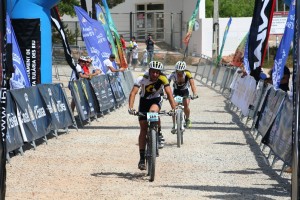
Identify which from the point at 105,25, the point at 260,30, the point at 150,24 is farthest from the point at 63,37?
the point at 150,24

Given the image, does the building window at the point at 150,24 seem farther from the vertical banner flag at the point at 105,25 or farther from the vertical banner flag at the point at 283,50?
the vertical banner flag at the point at 283,50

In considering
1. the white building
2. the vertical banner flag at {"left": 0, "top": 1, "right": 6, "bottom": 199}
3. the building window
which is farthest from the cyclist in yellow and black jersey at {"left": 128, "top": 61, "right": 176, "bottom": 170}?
the building window

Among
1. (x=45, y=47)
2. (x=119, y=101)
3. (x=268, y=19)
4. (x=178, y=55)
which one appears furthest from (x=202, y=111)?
(x=178, y=55)

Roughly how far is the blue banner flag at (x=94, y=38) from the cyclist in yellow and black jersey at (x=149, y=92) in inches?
428

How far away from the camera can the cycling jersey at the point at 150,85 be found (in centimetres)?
1173

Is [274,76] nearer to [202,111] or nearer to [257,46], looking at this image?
[257,46]

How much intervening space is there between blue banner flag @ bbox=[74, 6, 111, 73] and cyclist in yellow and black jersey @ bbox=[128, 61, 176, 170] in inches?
428

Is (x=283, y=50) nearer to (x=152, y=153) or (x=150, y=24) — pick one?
(x=152, y=153)

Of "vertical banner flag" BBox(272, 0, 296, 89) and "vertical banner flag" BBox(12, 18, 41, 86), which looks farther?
"vertical banner flag" BBox(12, 18, 41, 86)

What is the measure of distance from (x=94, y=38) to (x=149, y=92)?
1181 centimetres

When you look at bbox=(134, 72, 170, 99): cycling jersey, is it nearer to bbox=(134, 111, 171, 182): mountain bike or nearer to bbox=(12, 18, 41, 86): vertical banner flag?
bbox=(134, 111, 171, 182): mountain bike

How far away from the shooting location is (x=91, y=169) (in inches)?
479

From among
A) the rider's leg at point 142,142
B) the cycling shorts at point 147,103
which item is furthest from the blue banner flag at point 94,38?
the rider's leg at point 142,142

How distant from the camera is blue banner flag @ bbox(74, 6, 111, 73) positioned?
2262 centimetres
